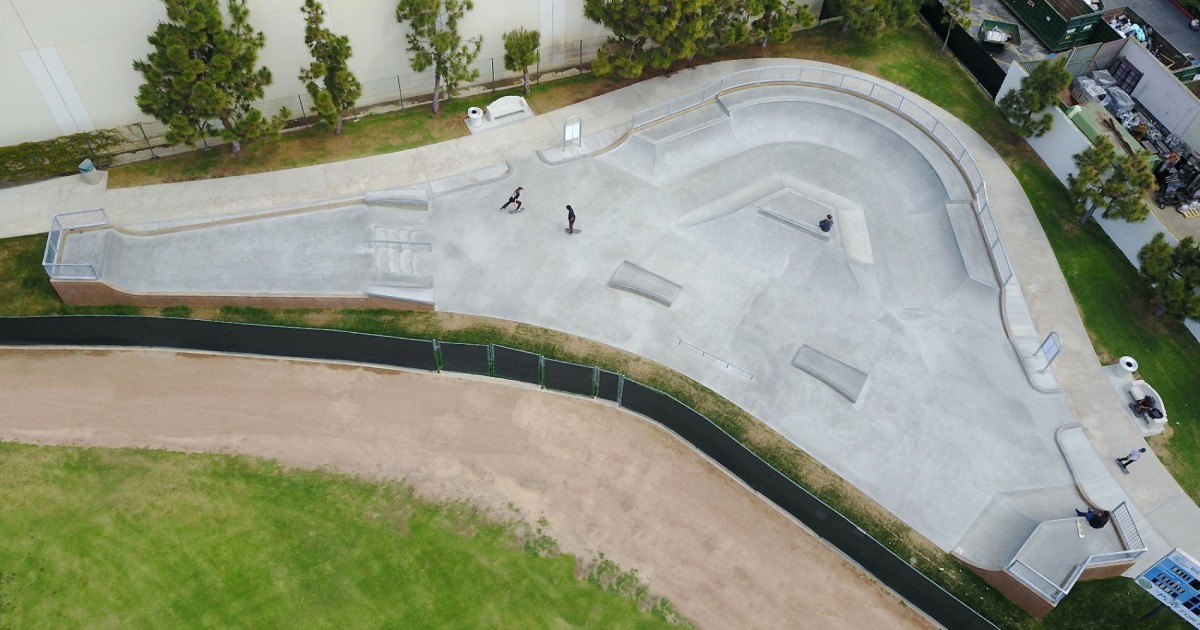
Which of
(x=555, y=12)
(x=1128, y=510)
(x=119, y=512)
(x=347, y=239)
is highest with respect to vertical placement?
(x=555, y=12)

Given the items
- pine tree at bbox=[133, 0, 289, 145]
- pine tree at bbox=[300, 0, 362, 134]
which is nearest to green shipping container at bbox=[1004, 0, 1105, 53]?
pine tree at bbox=[300, 0, 362, 134]

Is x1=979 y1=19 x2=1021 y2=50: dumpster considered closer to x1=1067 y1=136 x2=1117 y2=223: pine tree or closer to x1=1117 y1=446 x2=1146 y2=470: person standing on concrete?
x1=1067 y1=136 x2=1117 y2=223: pine tree

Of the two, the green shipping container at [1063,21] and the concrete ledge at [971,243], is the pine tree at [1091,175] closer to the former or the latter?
the concrete ledge at [971,243]

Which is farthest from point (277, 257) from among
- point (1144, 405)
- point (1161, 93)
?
point (1161, 93)

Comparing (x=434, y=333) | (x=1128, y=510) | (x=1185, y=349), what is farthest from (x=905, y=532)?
(x=434, y=333)

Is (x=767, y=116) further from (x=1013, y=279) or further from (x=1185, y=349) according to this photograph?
(x=1185, y=349)

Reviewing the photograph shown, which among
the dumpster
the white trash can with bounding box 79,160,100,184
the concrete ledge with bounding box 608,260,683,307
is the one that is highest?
the dumpster
